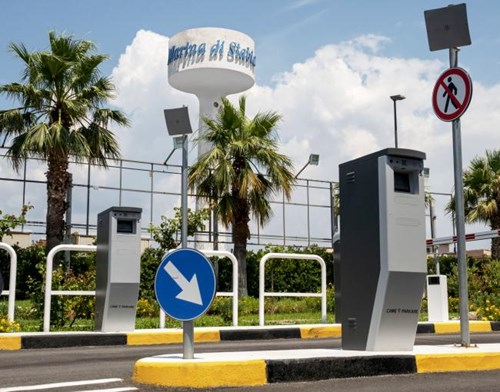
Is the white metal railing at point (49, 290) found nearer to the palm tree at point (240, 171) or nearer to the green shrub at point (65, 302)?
the green shrub at point (65, 302)

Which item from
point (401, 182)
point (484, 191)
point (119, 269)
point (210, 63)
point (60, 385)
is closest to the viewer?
point (60, 385)

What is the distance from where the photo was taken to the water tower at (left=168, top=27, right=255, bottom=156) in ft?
120

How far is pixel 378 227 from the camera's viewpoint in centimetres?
714

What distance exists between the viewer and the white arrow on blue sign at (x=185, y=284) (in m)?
6.29

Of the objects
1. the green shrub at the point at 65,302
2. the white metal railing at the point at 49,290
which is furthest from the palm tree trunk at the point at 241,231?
the white metal railing at the point at 49,290

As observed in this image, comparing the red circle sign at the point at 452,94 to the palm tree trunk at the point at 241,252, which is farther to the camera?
the palm tree trunk at the point at 241,252

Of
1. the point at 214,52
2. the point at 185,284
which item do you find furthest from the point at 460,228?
the point at 214,52

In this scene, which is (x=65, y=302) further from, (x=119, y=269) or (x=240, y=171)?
(x=240, y=171)

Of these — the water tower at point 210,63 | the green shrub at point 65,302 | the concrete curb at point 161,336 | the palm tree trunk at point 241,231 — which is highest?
the water tower at point 210,63

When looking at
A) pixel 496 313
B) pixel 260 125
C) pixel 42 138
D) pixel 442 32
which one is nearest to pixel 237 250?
pixel 260 125

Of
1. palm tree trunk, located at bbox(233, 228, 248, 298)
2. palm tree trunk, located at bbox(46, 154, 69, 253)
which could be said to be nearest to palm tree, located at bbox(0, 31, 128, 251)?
palm tree trunk, located at bbox(46, 154, 69, 253)

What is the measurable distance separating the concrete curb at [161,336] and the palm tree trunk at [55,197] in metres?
9.83

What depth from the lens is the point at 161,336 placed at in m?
11.8

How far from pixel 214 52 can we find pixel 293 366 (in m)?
31.6
